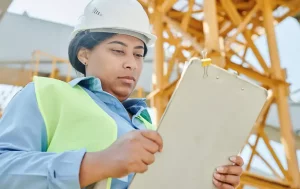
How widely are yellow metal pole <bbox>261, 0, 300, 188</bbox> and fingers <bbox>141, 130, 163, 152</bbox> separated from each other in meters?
5.10

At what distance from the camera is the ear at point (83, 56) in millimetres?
1826

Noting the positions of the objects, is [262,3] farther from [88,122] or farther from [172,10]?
[88,122]

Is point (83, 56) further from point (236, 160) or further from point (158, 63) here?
point (158, 63)

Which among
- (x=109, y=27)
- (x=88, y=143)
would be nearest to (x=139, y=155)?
(x=88, y=143)

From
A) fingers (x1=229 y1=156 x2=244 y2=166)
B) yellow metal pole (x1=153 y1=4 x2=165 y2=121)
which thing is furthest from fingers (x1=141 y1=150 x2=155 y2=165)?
yellow metal pole (x1=153 y1=4 x2=165 y2=121)

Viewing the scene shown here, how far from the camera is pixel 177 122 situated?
1.31 meters

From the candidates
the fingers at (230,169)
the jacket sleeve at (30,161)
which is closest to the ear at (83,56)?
the jacket sleeve at (30,161)

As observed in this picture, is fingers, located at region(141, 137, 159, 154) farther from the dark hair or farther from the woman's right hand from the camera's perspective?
the dark hair

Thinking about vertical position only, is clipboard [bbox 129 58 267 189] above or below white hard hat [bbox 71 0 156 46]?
below

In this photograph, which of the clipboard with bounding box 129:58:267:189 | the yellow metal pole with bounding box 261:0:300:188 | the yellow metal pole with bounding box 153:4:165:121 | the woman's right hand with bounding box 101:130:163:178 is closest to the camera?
the woman's right hand with bounding box 101:130:163:178

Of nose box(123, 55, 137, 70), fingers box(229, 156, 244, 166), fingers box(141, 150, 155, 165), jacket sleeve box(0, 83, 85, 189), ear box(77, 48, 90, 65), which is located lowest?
jacket sleeve box(0, 83, 85, 189)

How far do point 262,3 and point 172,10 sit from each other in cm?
214

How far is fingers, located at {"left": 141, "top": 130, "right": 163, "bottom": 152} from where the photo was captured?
3.99 ft

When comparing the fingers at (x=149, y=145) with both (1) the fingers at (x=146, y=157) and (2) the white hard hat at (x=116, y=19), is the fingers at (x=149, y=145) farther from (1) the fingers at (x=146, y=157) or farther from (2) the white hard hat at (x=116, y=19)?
(2) the white hard hat at (x=116, y=19)
